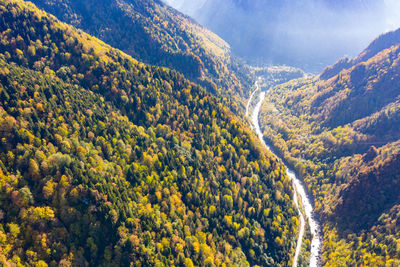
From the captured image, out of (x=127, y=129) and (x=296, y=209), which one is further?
(x=296, y=209)

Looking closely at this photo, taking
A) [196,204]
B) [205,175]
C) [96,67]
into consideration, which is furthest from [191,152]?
[96,67]

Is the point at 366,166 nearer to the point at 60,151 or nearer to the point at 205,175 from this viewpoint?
the point at 205,175

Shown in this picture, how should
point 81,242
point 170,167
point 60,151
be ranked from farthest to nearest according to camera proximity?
point 170,167 → point 60,151 → point 81,242

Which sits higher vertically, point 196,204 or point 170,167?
point 170,167

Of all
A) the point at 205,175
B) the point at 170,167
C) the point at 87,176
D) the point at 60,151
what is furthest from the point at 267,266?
the point at 60,151

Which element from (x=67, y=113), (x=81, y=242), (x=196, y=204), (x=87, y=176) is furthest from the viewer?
(x=196, y=204)

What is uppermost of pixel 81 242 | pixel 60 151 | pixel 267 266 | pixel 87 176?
pixel 60 151

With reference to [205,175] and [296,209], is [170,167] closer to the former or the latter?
[205,175]
